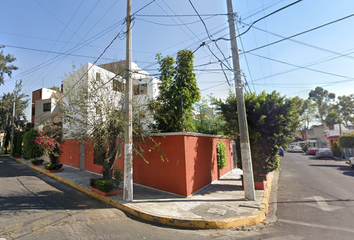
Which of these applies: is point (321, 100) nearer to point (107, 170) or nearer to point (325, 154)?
point (325, 154)

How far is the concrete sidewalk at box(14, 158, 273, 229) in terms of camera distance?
16.5ft

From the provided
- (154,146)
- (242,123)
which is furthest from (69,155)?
(242,123)

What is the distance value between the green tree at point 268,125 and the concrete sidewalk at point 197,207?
5.11 ft

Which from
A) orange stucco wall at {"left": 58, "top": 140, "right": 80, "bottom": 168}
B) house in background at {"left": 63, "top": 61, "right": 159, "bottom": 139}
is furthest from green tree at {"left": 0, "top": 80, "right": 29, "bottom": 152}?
house in background at {"left": 63, "top": 61, "right": 159, "bottom": 139}

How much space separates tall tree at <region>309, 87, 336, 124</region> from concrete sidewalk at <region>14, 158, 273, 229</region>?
6040 centimetres

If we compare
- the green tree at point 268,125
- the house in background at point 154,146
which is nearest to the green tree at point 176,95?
the house in background at point 154,146

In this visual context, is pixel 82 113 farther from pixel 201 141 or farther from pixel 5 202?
pixel 201 141

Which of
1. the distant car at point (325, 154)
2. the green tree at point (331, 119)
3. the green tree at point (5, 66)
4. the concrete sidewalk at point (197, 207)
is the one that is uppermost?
the green tree at point (5, 66)

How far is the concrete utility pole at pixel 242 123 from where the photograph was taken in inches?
266

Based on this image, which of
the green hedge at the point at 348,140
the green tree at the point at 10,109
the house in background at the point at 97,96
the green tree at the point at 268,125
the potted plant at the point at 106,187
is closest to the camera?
the potted plant at the point at 106,187

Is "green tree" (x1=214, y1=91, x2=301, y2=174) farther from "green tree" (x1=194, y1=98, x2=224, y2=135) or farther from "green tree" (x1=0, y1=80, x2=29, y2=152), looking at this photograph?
"green tree" (x1=0, y1=80, x2=29, y2=152)

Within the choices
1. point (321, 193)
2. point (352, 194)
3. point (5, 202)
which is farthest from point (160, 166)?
point (352, 194)

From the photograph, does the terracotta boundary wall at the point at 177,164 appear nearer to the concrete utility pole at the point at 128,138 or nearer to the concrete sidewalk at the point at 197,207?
the concrete sidewalk at the point at 197,207

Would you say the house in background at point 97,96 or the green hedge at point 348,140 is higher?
the house in background at point 97,96
